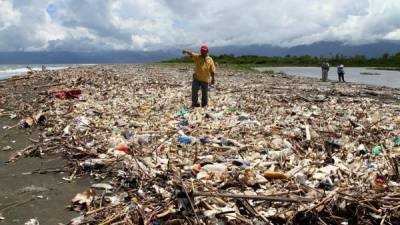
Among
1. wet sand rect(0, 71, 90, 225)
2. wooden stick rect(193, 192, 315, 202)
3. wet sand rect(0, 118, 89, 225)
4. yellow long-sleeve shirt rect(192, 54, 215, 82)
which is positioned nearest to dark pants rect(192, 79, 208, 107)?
yellow long-sleeve shirt rect(192, 54, 215, 82)

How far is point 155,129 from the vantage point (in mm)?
9602

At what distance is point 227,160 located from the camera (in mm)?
7000

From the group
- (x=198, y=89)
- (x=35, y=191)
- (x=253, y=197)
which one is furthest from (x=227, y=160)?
(x=198, y=89)

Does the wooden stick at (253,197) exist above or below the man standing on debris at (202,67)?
below

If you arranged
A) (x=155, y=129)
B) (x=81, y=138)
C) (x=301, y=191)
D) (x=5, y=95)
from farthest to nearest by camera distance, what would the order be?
(x=5, y=95), (x=155, y=129), (x=81, y=138), (x=301, y=191)

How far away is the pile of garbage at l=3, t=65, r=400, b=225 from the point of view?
4.95 metres

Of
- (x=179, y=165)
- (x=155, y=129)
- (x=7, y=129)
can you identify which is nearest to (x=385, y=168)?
(x=179, y=165)

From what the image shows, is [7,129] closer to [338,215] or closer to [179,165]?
[179,165]

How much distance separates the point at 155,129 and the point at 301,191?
4.70 metres

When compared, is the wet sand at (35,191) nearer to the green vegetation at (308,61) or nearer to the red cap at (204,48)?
the red cap at (204,48)

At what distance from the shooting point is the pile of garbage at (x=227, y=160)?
4.95 metres

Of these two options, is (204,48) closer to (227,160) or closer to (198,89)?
(198,89)

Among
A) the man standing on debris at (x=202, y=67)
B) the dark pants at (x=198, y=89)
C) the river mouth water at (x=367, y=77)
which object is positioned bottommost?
the river mouth water at (x=367, y=77)

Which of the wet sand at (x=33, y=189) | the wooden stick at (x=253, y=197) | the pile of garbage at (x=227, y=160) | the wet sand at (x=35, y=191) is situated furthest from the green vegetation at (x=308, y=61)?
the wooden stick at (x=253, y=197)
